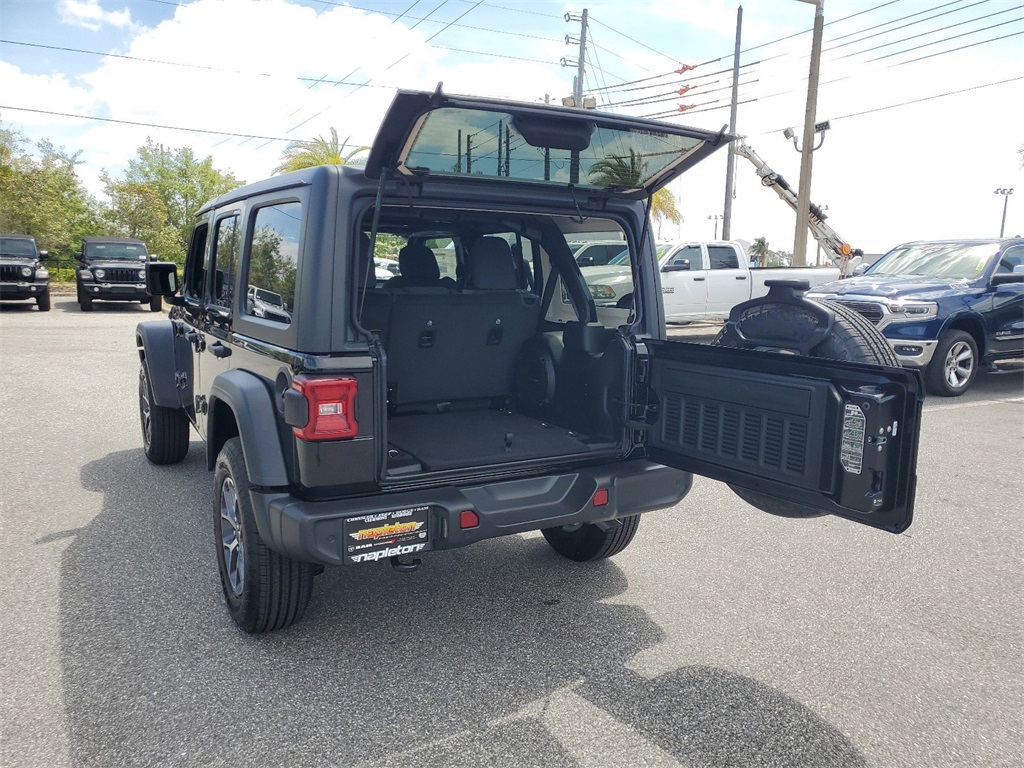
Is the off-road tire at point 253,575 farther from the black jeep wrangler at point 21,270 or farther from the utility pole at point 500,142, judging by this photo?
the black jeep wrangler at point 21,270

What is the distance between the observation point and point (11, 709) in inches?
115

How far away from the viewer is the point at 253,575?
3.29 m

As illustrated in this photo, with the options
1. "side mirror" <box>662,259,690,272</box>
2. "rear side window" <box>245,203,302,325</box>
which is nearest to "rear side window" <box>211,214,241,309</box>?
"rear side window" <box>245,203,302,325</box>

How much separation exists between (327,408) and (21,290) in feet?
68.0

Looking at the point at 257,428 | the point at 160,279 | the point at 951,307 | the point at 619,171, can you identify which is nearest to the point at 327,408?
the point at 257,428

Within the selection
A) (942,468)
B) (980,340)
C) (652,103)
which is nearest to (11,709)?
(942,468)

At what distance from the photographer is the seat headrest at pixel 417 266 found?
4619 millimetres

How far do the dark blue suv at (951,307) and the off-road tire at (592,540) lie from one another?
6.54 m

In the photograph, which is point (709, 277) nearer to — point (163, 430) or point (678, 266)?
point (678, 266)

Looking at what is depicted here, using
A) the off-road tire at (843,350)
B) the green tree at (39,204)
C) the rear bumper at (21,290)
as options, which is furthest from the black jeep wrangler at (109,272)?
the off-road tire at (843,350)

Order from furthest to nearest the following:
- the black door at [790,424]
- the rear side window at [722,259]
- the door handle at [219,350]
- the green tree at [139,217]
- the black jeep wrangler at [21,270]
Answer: the green tree at [139,217]
the black jeep wrangler at [21,270]
the rear side window at [722,259]
the door handle at [219,350]
the black door at [790,424]

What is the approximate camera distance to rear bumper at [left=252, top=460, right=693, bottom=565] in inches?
117

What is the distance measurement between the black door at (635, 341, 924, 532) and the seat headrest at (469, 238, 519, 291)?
1088 millimetres

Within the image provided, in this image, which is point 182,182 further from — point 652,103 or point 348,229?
point 348,229
